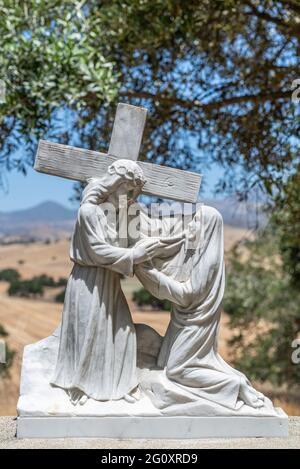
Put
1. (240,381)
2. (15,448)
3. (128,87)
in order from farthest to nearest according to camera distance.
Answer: (128,87), (240,381), (15,448)

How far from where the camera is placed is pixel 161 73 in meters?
11.1

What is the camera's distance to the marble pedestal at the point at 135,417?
237 inches

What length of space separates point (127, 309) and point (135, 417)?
2.78ft

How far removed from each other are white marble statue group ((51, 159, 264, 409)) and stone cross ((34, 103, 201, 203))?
13 cm

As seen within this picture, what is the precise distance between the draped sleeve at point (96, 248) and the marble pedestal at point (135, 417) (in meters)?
0.89

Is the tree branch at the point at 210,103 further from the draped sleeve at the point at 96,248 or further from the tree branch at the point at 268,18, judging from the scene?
the draped sleeve at the point at 96,248

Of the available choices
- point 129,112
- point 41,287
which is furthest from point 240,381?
point 41,287

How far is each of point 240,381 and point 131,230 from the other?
4.60 ft

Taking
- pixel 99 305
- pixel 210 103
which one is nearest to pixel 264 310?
pixel 210 103

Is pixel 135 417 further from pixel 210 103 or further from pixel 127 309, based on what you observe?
pixel 210 103

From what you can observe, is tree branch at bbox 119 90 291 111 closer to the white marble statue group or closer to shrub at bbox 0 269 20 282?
the white marble statue group

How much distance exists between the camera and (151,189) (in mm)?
6562

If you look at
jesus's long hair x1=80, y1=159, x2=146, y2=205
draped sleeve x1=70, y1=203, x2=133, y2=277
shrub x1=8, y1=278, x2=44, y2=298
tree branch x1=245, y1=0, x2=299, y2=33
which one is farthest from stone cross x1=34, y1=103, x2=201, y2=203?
shrub x1=8, y1=278, x2=44, y2=298

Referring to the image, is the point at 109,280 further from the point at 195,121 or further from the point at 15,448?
the point at 195,121
